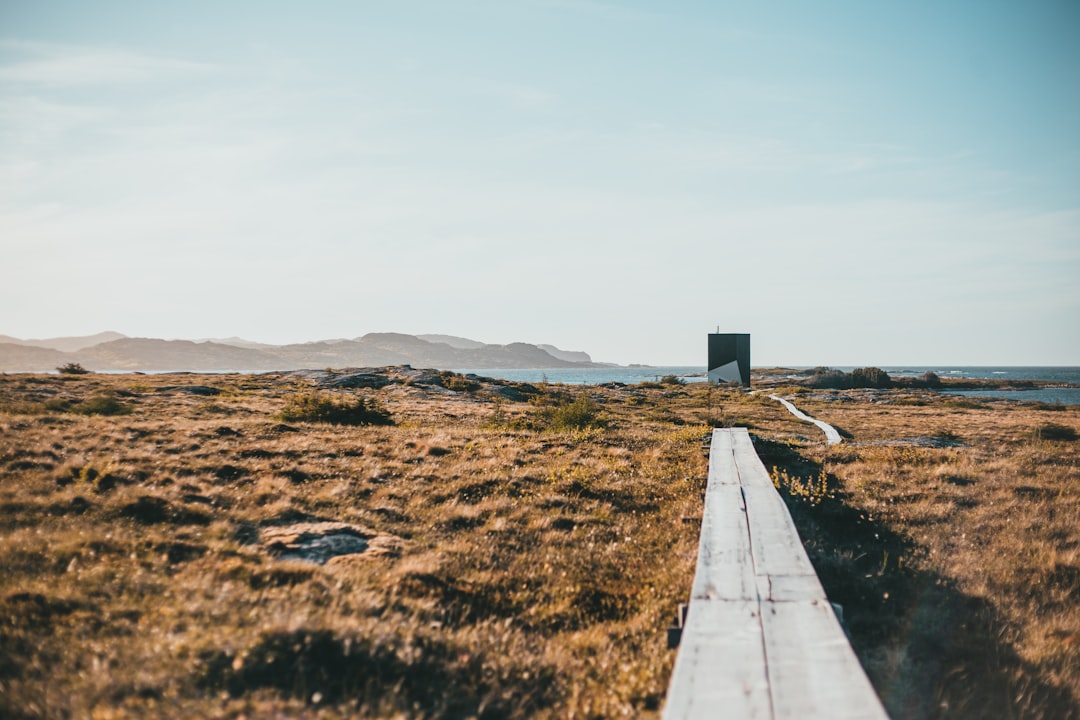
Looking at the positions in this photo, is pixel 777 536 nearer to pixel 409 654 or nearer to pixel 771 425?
pixel 409 654

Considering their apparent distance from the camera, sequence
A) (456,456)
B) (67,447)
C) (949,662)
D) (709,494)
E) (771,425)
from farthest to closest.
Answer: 1. (771,425)
2. (456,456)
3. (67,447)
4. (709,494)
5. (949,662)

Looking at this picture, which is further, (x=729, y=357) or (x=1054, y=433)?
(x=1054, y=433)

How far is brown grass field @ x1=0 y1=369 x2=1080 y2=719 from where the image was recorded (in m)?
5.44

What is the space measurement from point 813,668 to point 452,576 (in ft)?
16.3

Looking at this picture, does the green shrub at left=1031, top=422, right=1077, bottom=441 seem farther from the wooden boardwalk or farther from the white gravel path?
the wooden boardwalk

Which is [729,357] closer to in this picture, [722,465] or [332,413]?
[722,465]

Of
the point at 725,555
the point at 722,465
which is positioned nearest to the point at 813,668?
the point at 725,555

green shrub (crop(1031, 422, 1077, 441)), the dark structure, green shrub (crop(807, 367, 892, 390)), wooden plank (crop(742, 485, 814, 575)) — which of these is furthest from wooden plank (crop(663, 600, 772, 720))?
green shrub (crop(807, 367, 892, 390))

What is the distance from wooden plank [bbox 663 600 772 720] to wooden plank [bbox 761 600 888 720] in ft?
0.37

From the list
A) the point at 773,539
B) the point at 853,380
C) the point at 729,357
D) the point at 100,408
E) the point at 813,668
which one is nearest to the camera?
the point at 813,668

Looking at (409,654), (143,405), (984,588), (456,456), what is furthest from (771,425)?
(143,405)

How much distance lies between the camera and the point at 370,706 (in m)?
5.07

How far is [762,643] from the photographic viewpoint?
552 cm

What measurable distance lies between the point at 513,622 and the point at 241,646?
3.10 m
